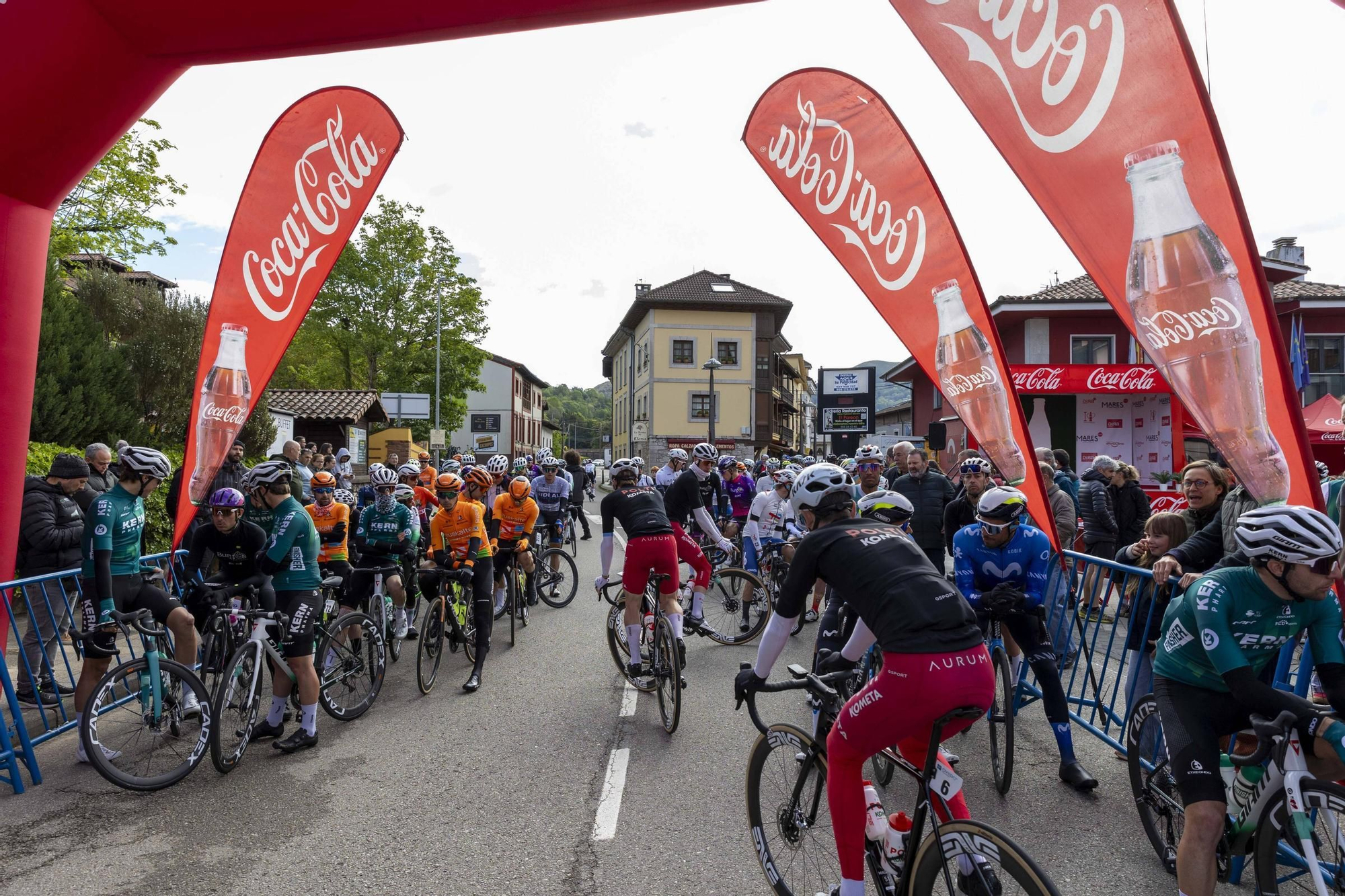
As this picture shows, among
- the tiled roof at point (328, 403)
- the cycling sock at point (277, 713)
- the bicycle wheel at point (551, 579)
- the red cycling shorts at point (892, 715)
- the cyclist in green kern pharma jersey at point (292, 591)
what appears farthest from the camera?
the tiled roof at point (328, 403)

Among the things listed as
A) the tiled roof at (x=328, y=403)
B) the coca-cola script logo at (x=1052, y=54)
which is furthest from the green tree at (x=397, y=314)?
the coca-cola script logo at (x=1052, y=54)

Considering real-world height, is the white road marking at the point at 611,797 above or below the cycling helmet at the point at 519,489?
below

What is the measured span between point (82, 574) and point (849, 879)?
5439 millimetres

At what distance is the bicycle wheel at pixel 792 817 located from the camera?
3.32m

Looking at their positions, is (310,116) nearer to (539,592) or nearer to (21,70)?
(21,70)

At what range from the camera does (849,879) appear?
289 cm

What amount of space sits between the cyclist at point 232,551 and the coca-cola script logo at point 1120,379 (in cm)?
2140

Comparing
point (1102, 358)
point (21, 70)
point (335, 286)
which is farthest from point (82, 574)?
point (335, 286)

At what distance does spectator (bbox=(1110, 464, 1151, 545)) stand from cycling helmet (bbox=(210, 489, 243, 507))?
9328 mm

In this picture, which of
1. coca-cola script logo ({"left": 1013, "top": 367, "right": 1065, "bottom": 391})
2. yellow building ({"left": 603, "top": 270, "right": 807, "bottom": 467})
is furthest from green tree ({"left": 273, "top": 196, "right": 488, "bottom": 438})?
coca-cola script logo ({"left": 1013, "top": 367, "right": 1065, "bottom": 391})

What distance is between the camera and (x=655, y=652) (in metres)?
6.26

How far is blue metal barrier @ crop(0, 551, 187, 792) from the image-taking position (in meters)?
4.83

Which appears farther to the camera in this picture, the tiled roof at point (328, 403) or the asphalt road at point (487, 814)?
the tiled roof at point (328, 403)

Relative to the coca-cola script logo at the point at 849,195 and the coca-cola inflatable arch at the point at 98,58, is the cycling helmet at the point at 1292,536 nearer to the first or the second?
the coca-cola script logo at the point at 849,195
